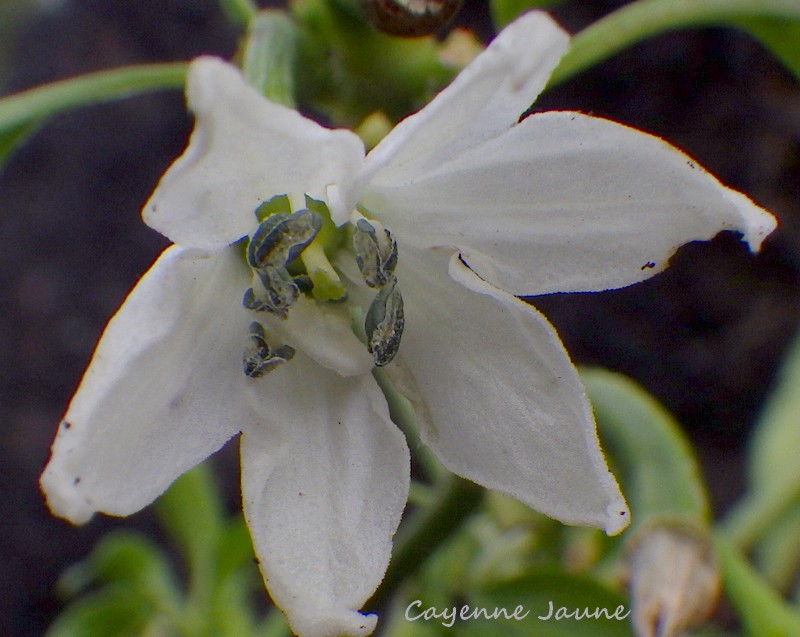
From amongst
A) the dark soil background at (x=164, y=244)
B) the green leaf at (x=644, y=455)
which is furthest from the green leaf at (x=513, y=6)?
the dark soil background at (x=164, y=244)

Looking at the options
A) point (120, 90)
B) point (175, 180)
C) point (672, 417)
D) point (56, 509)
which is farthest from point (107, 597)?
point (672, 417)

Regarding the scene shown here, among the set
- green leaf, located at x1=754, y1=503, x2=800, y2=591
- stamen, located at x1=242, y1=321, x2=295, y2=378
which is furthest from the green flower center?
green leaf, located at x1=754, y1=503, x2=800, y2=591

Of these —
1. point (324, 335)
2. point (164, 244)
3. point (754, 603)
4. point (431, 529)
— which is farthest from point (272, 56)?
point (164, 244)

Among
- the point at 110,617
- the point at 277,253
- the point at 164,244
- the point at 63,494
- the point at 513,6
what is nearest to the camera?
the point at 63,494

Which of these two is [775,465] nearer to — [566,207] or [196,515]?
[196,515]

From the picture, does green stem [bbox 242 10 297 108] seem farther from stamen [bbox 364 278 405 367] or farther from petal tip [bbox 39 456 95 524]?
petal tip [bbox 39 456 95 524]

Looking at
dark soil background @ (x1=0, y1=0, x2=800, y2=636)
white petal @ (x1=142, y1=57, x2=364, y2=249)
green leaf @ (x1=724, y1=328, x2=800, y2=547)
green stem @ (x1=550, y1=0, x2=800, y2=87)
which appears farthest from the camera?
dark soil background @ (x1=0, y1=0, x2=800, y2=636)

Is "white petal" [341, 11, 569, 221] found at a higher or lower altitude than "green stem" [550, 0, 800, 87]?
higher
